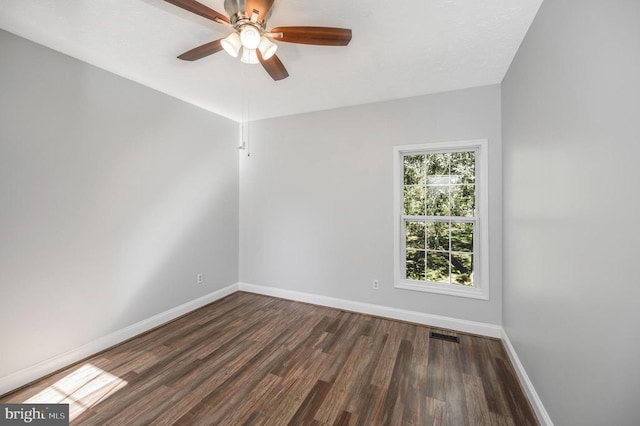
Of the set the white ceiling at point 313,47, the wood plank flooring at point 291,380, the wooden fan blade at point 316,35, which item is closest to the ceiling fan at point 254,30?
the wooden fan blade at point 316,35

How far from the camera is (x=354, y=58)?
222 cm

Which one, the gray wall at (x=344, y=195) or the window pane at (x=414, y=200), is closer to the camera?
the gray wall at (x=344, y=195)

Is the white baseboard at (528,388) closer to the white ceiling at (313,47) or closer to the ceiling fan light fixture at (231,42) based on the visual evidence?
the white ceiling at (313,47)

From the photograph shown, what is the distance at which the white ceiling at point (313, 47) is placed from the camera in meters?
1.65

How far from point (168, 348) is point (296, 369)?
4.38 ft

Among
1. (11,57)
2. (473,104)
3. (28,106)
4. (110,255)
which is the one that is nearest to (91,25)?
(11,57)

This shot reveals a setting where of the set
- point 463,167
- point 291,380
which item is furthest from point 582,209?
point 291,380

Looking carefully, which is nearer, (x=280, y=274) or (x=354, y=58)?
(x=354, y=58)

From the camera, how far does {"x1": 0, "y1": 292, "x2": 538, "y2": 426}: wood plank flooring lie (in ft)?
5.57

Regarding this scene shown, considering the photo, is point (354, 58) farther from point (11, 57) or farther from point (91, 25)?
point (11, 57)

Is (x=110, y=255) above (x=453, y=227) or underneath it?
underneath

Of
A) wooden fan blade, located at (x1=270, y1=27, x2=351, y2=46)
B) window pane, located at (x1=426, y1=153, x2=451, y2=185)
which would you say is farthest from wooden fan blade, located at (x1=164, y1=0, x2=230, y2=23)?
window pane, located at (x1=426, y1=153, x2=451, y2=185)

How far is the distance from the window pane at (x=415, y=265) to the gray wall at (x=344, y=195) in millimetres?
222

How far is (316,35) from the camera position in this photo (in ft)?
5.02
